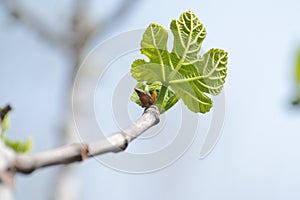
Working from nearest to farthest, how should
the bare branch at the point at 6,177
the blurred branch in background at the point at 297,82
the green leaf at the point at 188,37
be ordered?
the bare branch at the point at 6,177
the green leaf at the point at 188,37
the blurred branch in background at the point at 297,82

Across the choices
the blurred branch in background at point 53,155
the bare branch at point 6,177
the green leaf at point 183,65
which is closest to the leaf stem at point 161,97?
the green leaf at point 183,65

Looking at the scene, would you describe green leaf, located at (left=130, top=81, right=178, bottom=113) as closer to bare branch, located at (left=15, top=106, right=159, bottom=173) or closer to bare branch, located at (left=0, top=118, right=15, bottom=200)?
bare branch, located at (left=15, top=106, right=159, bottom=173)

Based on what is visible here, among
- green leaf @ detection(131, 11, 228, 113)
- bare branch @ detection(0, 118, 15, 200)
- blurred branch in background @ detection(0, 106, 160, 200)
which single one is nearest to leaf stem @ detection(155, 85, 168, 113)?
green leaf @ detection(131, 11, 228, 113)

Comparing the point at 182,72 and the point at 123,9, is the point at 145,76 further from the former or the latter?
the point at 123,9

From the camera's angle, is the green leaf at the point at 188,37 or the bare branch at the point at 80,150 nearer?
the bare branch at the point at 80,150

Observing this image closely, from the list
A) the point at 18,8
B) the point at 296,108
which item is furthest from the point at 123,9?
the point at 296,108

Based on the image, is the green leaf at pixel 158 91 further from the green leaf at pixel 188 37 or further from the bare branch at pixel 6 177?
the bare branch at pixel 6 177

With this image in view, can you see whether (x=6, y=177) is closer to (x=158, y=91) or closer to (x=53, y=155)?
(x=53, y=155)
